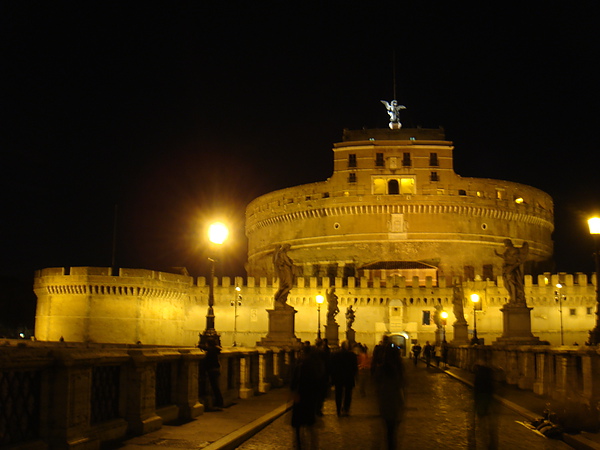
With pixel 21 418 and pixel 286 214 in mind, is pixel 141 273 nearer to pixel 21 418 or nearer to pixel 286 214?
pixel 286 214

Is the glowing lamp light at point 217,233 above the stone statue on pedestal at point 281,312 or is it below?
above

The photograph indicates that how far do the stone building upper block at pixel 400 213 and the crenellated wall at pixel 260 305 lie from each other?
8009mm

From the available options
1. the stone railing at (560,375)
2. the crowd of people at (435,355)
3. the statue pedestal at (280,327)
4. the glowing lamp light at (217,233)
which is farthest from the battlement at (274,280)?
the glowing lamp light at (217,233)

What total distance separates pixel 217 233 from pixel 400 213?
164 feet

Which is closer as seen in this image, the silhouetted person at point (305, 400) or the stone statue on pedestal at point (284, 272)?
the silhouetted person at point (305, 400)

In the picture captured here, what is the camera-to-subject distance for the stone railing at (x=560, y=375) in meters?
10.1

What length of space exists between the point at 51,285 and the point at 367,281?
2498 centimetres

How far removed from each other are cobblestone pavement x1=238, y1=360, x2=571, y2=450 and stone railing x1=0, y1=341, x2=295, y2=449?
1.39 metres

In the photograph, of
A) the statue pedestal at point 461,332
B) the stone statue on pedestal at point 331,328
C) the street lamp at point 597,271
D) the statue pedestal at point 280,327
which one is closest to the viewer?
the street lamp at point 597,271

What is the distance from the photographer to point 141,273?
2131 inches

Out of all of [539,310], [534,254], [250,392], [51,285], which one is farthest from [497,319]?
[250,392]

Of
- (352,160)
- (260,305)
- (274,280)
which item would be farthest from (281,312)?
(352,160)

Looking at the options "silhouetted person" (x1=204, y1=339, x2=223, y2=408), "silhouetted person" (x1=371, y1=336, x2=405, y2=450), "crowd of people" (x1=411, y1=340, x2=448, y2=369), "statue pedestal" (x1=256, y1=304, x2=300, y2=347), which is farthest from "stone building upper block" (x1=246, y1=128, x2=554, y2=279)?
"silhouetted person" (x1=371, y1=336, x2=405, y2=450)

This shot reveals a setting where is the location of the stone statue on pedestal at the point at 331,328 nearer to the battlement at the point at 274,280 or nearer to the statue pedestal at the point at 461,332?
the statue pedestal at the point at 461,332
